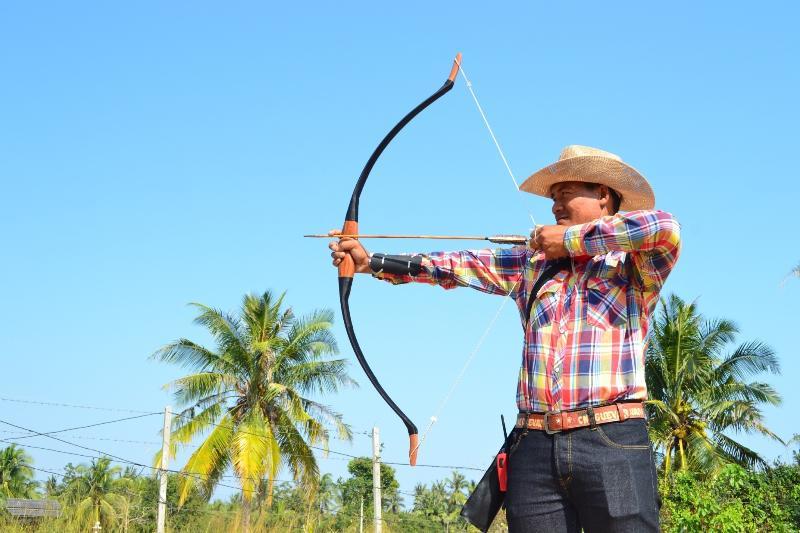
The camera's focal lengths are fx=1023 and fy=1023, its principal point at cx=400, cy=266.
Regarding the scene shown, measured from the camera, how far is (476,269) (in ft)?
11.5

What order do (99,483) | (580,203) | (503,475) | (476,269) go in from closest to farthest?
(503,475) < (580,203) < (476,269) < (99,483)

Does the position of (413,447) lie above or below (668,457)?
below

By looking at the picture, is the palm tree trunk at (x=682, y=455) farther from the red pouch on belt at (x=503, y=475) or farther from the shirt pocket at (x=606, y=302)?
the shirt pocket at (x=606, y=302)

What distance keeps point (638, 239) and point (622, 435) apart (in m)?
0.57

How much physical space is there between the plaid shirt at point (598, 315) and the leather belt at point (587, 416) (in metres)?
0.02

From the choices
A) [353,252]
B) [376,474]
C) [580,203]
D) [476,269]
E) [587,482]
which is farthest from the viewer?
[376,474]

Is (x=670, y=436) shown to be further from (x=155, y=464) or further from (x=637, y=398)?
(x=637, y=398)

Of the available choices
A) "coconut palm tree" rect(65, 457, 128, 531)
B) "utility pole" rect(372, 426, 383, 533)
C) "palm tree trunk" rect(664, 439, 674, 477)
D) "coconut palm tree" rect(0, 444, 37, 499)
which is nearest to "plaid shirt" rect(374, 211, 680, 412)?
"utility pole" rect(372, 426, 383, 533)

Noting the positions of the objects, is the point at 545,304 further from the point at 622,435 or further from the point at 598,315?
the point at 622,435

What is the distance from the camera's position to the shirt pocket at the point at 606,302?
10.1 feet

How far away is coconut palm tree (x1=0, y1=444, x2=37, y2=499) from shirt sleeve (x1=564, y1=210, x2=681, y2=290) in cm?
4777

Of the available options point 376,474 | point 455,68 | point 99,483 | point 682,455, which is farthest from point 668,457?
point 99,483

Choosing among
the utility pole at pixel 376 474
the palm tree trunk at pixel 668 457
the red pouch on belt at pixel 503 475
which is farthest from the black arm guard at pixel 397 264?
the palm tree trunk at pixel 668 457

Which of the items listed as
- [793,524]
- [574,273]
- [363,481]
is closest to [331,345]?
[793,524]
